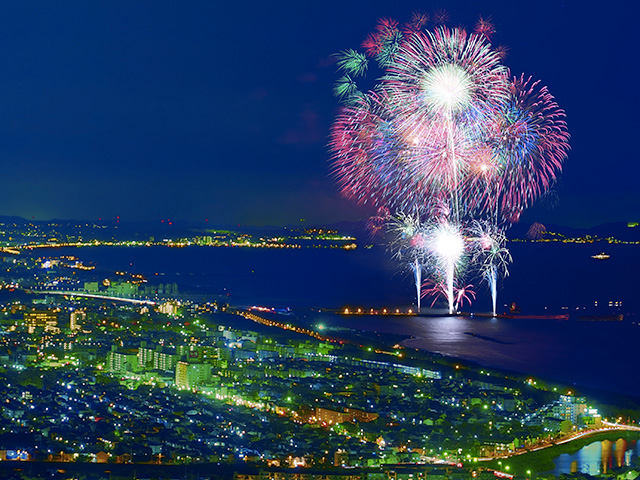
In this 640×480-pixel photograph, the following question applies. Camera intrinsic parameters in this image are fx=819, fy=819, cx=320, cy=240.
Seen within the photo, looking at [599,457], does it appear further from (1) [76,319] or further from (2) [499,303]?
(2) [499,303]

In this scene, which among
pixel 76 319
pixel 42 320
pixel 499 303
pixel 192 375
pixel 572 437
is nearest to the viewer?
pixel 572 437

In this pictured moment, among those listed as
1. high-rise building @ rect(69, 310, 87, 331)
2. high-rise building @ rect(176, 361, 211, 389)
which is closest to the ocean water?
high-rise building @ rect(176, 361, 211, 389)

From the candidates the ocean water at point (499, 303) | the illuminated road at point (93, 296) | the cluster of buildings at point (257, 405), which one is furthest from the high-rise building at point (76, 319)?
the ocean water at point (499, 303)

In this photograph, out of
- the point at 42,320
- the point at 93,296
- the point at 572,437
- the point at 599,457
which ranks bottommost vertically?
the point at 599,457

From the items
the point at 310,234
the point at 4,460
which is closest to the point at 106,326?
the point at 4,460

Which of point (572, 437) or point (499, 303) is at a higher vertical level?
point (499, 303)

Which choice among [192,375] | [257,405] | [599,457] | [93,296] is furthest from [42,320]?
[599,457]

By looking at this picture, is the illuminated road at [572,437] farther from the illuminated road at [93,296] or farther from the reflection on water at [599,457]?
the illuminated road at [93,296]
